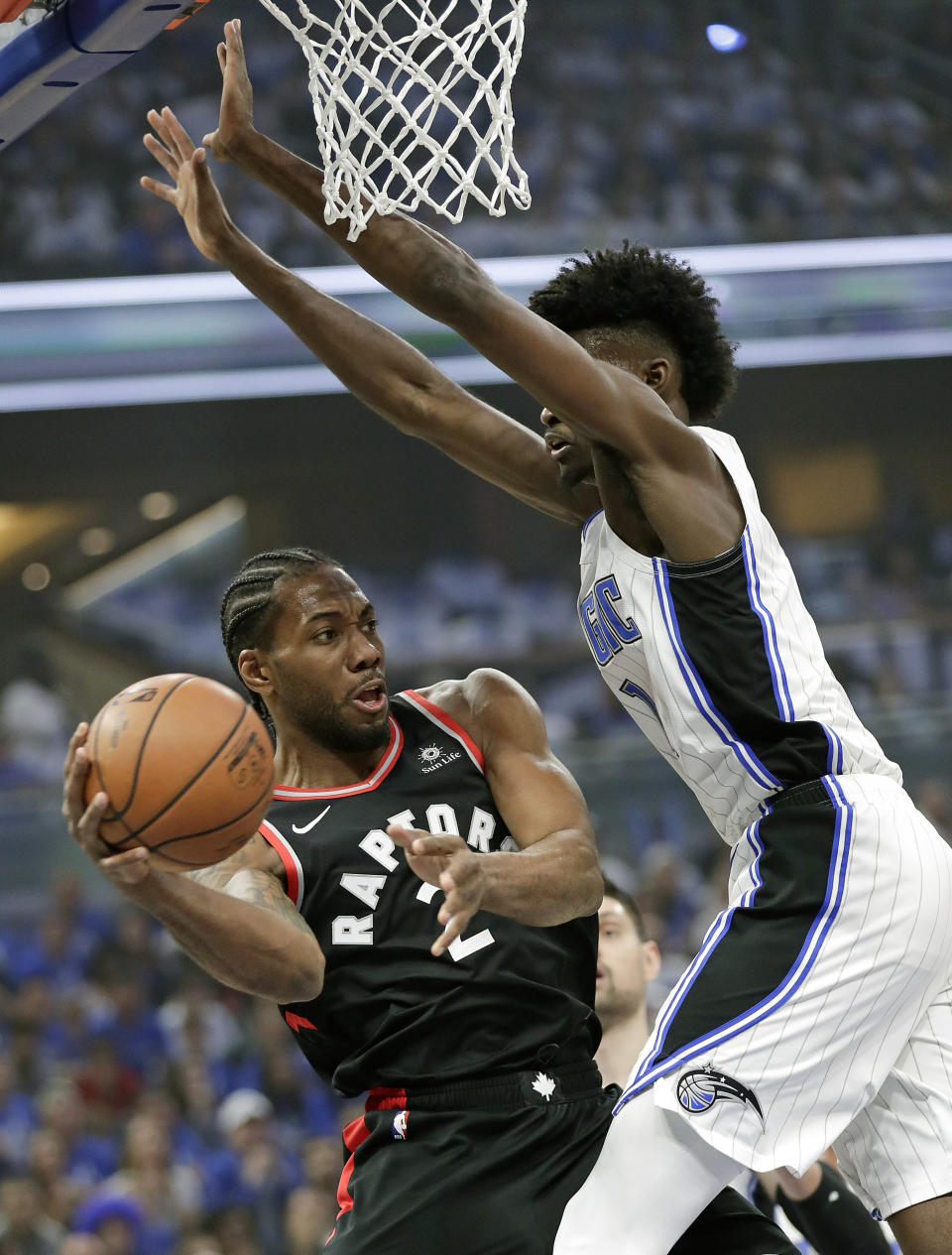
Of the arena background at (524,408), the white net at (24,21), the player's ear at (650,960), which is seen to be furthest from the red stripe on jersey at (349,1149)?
the arena background at (524,408)

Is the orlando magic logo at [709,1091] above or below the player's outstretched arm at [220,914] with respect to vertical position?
below

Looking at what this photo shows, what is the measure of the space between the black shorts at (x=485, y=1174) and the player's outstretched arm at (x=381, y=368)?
1222 mm

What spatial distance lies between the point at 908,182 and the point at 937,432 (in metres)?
1.95

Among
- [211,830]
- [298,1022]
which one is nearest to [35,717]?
[298,1022]

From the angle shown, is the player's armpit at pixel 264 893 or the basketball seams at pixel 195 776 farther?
the player's armpit at pixel 264 893

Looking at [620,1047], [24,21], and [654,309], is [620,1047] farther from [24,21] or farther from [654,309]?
[24,21]

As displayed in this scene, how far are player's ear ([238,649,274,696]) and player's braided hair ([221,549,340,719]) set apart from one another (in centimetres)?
2

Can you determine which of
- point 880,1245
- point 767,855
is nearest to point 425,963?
point 767,855

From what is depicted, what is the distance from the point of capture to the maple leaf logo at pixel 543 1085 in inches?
109

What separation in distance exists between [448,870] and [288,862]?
0.65m

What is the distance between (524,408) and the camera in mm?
11711

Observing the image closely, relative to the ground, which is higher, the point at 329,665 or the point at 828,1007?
the point at 329,665

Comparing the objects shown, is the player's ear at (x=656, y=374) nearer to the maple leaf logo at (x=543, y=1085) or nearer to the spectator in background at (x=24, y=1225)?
the maple leaf logo at (x=543, y=1085)

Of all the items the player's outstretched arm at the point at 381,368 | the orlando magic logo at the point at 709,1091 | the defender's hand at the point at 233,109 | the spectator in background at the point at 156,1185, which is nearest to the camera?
the orlando magic logo at the point at 709,1091
